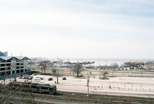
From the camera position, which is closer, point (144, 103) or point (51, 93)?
point (144, 103)

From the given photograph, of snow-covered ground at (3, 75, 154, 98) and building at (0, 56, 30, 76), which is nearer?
snow-covered ground at (3, 75, 154, 98)

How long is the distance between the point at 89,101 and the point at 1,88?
486 inches

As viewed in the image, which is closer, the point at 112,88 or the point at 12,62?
the point at 112,88

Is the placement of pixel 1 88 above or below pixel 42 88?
above

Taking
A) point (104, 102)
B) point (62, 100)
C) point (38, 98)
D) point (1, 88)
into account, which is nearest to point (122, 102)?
point (104, 102)

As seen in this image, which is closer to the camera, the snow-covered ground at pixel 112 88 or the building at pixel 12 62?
the snow-covered ground at pixel 112 88

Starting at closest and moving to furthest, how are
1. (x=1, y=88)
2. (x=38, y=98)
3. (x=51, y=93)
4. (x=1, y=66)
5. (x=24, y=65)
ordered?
(x=1, y=88) < (x=38, y=98) < (x=51, y=93) < (x=1, y=66) < (x=24, y=65)

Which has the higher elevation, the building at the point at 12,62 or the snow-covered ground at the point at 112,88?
the building at the point at 12,62

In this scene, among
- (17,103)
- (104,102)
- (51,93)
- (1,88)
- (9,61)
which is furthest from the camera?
(9,61)

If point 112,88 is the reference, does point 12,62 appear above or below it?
above

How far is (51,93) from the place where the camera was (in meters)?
20.1

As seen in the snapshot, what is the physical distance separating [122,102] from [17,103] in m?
12.2

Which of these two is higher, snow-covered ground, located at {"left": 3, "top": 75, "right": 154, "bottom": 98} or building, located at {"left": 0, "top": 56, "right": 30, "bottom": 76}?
building, located at {"left": 0, "top": 56, "right": 30, "bottom": 76}

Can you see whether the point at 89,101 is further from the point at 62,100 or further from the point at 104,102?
the point at 62,100
